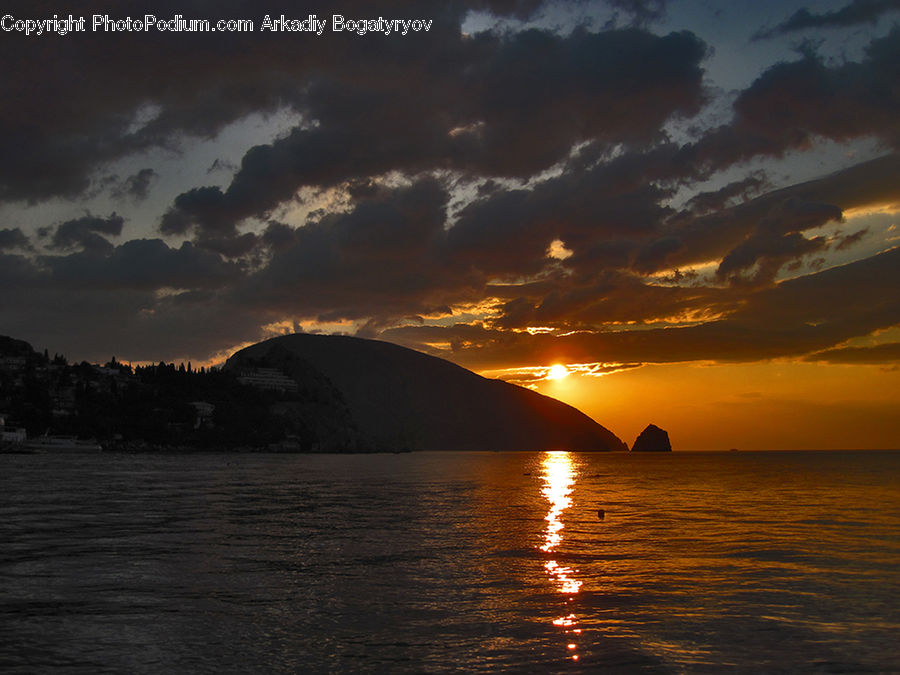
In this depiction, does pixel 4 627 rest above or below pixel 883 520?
above

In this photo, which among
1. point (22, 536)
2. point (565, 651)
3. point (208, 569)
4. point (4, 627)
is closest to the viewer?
point (565, 651)

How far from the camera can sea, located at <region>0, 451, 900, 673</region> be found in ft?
56.3

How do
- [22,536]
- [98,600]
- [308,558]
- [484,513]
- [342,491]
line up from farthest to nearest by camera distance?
1. [342,491]
2. [484,513]
3. [22,536]
4. [308,558]
5. [98,600]

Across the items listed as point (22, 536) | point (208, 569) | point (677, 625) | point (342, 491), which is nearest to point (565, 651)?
point (677, 625)

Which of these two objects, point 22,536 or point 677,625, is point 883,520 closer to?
point 677,625

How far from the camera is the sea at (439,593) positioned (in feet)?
56.3

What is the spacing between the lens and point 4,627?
1916 centimetres

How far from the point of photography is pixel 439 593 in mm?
24312

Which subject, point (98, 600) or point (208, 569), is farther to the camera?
point (208, 569)

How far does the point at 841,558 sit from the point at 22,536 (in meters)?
40.7

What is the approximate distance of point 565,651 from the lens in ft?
57.4

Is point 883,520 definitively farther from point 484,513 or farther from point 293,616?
point 293,616

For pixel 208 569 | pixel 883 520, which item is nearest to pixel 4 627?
pixel 208 569

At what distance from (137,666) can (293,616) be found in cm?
546
